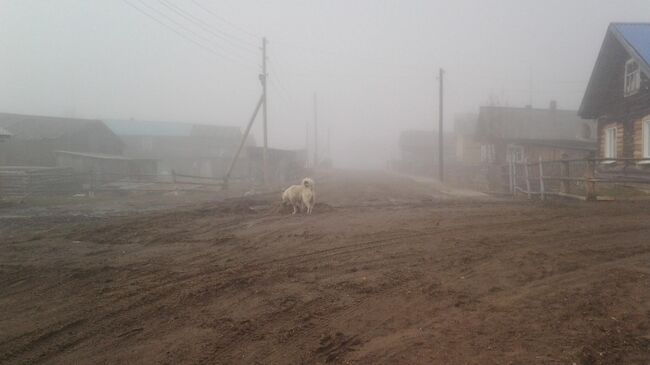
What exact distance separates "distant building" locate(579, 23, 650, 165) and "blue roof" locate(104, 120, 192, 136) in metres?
51.1

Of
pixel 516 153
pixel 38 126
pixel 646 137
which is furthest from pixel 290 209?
pixel 38 126

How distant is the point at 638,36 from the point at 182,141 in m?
52.0

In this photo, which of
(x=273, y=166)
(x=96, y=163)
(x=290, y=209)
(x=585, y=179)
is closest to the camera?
(x=585, y=179)

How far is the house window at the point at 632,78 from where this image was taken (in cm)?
1684

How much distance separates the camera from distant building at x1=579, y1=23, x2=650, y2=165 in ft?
53.3

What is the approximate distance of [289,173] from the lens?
36.6 m

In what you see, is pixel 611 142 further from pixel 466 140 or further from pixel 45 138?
pixel 45 138

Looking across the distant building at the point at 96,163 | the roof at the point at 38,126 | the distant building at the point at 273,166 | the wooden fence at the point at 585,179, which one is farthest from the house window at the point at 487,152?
the roof at the point at 38,126

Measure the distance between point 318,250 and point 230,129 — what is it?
58.9 metres

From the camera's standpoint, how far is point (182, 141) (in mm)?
56562

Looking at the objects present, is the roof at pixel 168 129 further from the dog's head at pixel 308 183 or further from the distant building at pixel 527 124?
the dog's head at pixel 308 183

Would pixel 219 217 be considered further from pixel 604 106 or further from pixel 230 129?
pixel 230 129

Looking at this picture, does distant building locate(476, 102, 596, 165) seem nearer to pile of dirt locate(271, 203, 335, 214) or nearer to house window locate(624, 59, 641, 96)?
house window locate(624, 59, 641, 96)

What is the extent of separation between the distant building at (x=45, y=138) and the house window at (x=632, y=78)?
122ft
